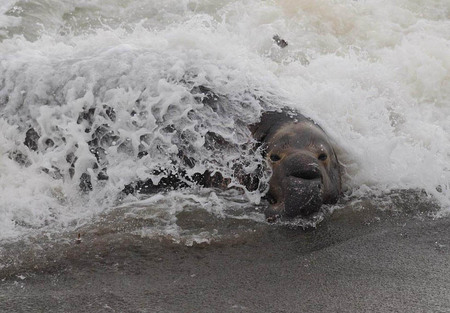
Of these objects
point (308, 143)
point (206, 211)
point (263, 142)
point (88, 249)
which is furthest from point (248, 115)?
point (88, 249)

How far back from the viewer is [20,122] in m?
7.00

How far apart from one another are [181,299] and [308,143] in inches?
89.5

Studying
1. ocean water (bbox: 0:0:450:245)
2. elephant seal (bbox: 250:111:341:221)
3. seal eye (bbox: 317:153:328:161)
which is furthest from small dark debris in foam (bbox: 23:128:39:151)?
seal eye (bbox: 317:153:328:161)

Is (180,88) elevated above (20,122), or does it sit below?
above

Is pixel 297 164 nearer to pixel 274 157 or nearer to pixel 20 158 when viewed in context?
pixel 274 157

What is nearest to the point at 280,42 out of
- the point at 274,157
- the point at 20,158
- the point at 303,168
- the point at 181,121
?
the point at 181,121

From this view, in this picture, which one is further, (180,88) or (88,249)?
(180,88)

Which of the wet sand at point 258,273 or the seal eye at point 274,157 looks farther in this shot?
the seal eye at point 274,157

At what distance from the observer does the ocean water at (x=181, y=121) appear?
5.75m

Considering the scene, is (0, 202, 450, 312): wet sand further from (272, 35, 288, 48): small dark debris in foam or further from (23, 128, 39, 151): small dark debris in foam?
(272, 35, 288, 48): small dark debris in foam

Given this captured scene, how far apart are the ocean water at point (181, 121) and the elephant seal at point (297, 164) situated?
0.43 ft

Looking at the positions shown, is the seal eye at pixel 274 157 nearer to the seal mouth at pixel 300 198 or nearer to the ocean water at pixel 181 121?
the ocean water at pixel 181 121

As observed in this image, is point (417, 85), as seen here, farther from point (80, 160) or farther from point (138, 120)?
point (80, 160)

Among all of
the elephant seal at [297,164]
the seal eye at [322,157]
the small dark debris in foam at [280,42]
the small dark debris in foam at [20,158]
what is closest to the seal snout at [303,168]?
the elephant seal at [297,164]
